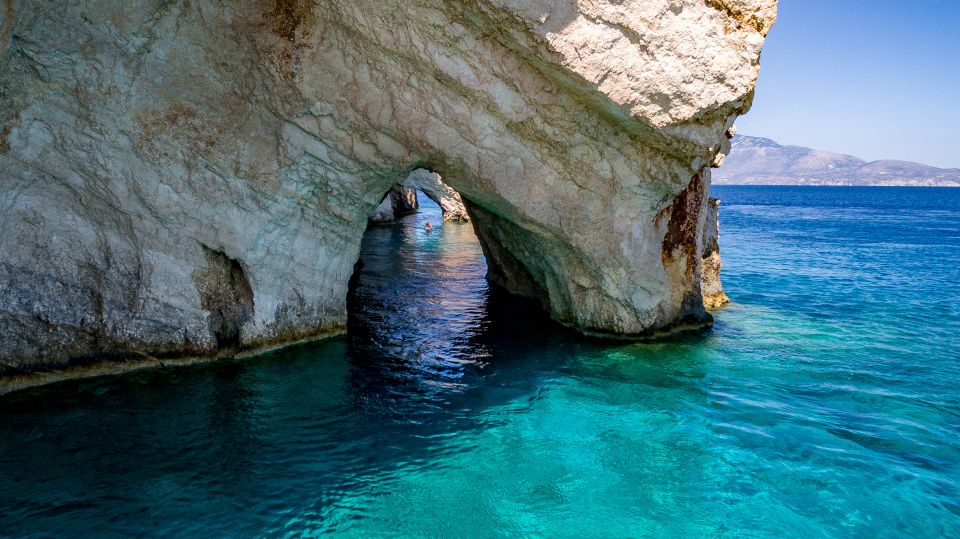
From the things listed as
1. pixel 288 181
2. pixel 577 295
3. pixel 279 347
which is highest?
pixel 288 181

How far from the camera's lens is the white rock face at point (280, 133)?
10.2 meters

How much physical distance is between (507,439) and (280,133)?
24.4ft

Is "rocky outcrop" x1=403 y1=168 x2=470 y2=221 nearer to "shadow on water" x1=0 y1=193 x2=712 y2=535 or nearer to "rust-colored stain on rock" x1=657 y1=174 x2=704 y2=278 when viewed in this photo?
"shadow on water" x1=0 y1=193 x2=712 y2=535

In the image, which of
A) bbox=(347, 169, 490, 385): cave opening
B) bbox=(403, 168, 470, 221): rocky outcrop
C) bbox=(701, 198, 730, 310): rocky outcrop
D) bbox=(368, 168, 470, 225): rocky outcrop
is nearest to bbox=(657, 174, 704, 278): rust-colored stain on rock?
bbox=(701, 198, 730, 310): rocky outcrop

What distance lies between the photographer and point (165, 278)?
11.8 m

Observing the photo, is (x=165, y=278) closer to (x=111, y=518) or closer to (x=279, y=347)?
(x=279, y=347)

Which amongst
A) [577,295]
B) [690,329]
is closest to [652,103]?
[577,295]

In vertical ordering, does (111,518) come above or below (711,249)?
below

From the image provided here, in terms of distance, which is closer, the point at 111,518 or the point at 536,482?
the point at 111,518

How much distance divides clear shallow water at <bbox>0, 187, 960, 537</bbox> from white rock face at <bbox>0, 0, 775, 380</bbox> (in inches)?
64.7

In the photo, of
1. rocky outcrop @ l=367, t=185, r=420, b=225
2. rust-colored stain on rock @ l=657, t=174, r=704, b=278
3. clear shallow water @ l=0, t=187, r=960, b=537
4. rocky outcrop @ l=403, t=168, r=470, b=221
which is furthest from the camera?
rocky outcrop @ l=367, t=185, r=420, b=225

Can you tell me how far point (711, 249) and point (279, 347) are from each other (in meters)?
13.5

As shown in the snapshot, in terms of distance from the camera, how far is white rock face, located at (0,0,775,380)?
33.6 ft

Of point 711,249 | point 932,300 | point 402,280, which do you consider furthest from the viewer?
point 402,280
